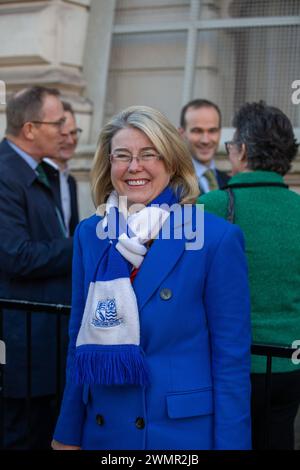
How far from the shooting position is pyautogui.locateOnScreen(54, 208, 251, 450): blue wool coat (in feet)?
8.13

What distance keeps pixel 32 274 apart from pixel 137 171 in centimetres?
152

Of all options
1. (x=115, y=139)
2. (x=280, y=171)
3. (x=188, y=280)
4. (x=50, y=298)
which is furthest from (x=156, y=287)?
(x=50, y=298)

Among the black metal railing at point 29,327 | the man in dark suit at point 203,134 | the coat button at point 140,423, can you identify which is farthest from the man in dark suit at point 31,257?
the coat button at point 140,423

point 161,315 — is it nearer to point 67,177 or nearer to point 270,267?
point 270,267

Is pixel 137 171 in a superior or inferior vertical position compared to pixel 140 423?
superior

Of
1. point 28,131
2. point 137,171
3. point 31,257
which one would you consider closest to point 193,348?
point 137,171

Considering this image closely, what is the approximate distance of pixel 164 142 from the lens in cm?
259

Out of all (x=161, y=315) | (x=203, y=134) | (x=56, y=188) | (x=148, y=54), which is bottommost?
(x=161, y=315)

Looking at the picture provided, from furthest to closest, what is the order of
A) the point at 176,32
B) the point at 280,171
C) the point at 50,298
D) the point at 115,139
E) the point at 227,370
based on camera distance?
1. the point at 176,32
2. the point at 50,298
3. the point at 280,171
4. the point at 115,139
5. the point at 227,370

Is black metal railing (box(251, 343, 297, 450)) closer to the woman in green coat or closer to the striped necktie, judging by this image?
the woman in green coat

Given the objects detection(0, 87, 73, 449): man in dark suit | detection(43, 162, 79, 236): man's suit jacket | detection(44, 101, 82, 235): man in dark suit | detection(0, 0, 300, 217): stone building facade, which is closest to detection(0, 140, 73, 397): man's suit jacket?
detection(0, 87, 73, 449): man in dark suit

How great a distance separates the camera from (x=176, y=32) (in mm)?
6098

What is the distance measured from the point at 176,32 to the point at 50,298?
2.79 meters

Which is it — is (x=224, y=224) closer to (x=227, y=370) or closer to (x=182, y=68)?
(x=227, y=370)
